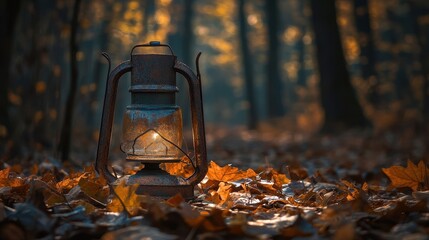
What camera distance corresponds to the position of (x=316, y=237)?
201cm

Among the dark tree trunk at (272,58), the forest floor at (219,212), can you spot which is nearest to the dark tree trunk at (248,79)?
the dark tree trunk at (272,58)

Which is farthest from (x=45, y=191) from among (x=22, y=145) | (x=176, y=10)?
(x=176, y=10)

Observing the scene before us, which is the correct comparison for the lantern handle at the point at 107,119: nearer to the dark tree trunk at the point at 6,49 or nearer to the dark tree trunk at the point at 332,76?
the dark tree trunk at the point at 6,49

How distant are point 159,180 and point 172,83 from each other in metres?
0.50

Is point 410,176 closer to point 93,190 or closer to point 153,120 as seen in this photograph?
point 153,120

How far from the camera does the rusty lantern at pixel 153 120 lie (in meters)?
2.91

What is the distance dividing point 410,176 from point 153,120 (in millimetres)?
1406

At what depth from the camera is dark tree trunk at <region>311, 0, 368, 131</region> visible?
41.0ft

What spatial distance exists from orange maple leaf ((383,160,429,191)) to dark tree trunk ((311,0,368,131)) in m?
9.24

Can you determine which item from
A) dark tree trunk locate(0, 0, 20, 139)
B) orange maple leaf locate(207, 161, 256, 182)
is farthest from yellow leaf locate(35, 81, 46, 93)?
orange maple leaf locate(207, 161, 256, 182)

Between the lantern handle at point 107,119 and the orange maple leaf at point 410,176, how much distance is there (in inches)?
56.4

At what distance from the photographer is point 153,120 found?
2.91 metres

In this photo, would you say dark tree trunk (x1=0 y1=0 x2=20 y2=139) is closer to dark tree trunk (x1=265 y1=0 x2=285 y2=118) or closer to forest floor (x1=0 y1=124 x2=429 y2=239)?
forest floor (x1=0 y1=124 x2=429 y2=239)

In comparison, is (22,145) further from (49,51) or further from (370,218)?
(370,218)
